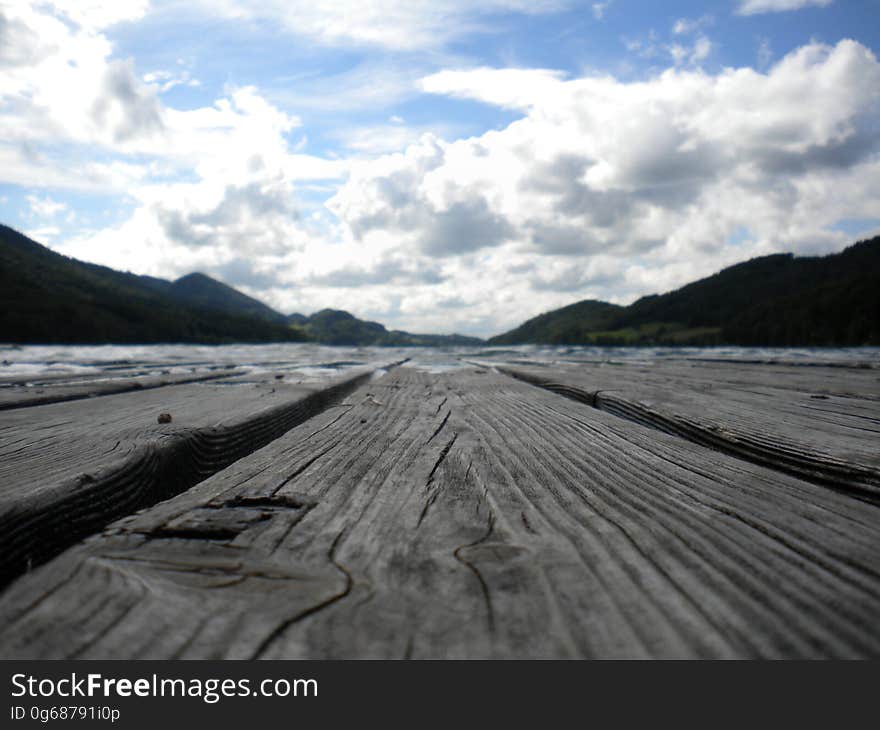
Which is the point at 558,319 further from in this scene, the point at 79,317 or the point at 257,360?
the point at 257,360

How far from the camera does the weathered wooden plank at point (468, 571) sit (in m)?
0.53

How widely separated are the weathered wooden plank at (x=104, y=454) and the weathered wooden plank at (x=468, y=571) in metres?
0.21

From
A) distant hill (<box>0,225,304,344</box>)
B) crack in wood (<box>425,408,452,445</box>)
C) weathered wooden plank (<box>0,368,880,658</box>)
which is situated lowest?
weathered wooden plank (<box>0,368,880,658</box>)

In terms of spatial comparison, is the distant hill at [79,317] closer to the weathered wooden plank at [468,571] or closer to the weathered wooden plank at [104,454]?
the weathered wooden plank at [104,454]

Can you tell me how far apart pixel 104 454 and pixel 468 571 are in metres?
1.05

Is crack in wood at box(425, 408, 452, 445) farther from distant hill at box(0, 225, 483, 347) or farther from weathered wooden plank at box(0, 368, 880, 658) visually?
distant hill at box(0, 225, 483, 347)

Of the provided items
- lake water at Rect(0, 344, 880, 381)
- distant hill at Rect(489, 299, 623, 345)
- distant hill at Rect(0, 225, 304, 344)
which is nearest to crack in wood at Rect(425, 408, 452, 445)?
lake water at Rect(0, 344, 880, 381)

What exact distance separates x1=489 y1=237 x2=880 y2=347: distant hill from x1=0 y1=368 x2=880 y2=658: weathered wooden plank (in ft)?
131

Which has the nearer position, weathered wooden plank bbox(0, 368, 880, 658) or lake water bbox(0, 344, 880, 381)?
weathered wooden plank bbox(0, 368, 880, 658)

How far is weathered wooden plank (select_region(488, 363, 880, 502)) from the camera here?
125 centimetres

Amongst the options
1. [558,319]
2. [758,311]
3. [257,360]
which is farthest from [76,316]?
[558,319]

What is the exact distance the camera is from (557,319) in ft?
576
